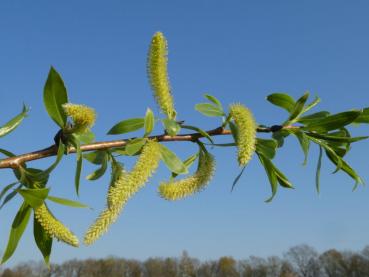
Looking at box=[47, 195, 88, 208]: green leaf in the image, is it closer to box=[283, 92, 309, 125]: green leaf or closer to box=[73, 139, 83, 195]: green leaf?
box=[73, 139, 83, 195]: green leaf

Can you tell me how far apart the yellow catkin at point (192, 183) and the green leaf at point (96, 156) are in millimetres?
231

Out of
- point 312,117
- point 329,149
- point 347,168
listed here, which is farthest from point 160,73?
point 347,168

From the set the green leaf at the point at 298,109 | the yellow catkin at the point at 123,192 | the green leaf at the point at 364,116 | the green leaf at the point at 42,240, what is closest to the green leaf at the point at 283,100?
the green leaf at the point at 298,109

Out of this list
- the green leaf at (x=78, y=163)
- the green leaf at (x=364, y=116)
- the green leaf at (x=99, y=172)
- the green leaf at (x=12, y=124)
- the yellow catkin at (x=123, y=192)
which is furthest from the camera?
the green leaf at (x=364, y=116)

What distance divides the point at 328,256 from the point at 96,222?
63797 mm

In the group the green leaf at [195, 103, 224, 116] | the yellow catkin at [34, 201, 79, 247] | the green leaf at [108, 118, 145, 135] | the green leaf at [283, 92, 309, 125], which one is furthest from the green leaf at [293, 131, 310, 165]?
the yellow catkin at [34, 201, 79, 247]

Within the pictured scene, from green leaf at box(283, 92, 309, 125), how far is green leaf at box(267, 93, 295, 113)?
28 mm

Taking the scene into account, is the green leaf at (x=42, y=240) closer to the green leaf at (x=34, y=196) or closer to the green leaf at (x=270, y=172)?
the green leaf at (x=34, y=196)

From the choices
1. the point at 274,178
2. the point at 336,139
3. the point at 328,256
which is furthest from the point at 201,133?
the point at 328,256

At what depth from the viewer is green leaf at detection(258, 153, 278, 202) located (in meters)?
1.33

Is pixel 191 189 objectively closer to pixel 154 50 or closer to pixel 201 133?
pixel 201 133

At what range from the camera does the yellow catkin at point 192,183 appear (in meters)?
1.12

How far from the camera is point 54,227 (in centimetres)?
106

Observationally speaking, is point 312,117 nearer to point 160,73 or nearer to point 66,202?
point 160,73
